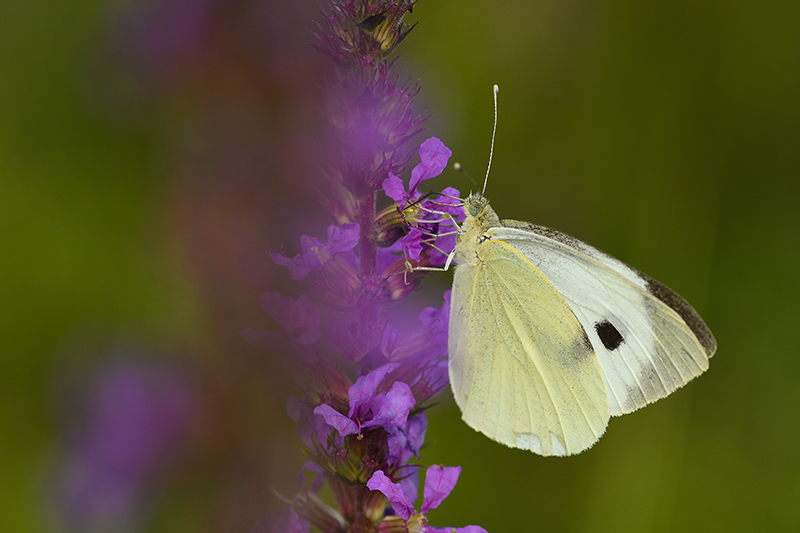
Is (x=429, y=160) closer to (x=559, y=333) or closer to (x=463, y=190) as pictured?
(x=559, y=333)

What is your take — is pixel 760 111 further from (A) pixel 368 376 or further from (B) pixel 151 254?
(B) pixel 151 254

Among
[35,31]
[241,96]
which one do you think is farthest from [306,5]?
[35,31]

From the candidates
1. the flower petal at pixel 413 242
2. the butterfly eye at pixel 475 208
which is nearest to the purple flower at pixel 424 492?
the flower petal at pixel 413 242

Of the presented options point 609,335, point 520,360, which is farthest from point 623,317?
point 520,360

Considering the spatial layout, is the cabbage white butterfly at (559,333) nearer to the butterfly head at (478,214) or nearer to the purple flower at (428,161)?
the butterfly head at (478,214)

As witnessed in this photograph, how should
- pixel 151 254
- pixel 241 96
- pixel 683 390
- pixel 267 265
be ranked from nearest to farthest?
pixel 267 265 < pixel 241 96 < pixel 151 254 < pixel 683 390

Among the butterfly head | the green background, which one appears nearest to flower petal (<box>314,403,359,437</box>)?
the green background
